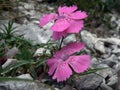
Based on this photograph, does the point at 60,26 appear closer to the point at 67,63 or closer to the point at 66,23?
the point at 66,23

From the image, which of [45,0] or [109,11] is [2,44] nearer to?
[45,0]

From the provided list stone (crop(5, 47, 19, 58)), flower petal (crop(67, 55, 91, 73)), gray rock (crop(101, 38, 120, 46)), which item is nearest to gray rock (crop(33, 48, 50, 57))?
stone (crop(5, 47, 19, 58))

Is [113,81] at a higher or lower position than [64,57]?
lower

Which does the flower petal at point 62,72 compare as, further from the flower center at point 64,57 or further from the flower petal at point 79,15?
the flower petal at point 79,15

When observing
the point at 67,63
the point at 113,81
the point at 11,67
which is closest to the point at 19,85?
the point at 11,67

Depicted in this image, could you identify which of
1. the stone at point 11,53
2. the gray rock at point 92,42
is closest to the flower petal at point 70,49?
the stone at point 11,53
